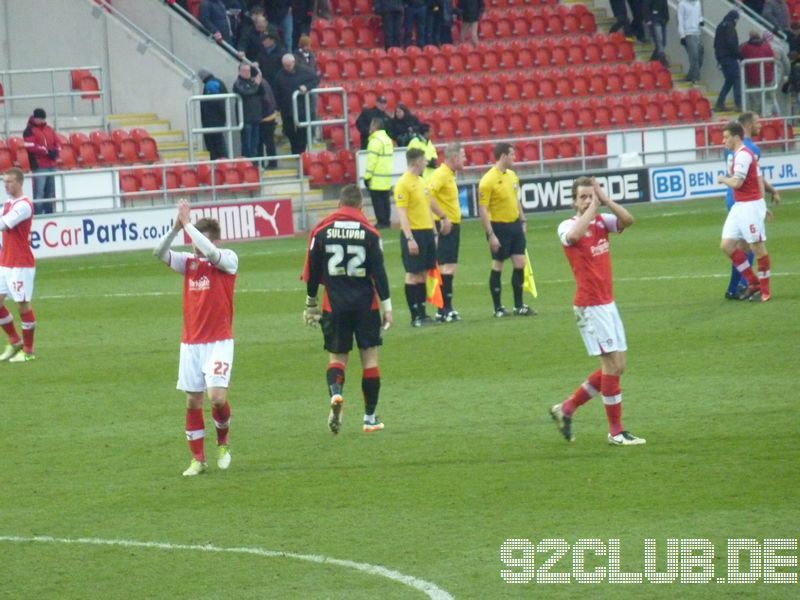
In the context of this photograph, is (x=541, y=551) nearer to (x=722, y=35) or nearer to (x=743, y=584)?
(x=743, y=584)

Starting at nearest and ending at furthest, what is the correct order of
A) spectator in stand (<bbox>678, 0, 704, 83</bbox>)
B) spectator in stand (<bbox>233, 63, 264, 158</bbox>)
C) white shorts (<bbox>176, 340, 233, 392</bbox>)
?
1. white shorts (<bbox>176, 340, 233, 392</bbox>)
2. spectator in stand (<bbox>233, 63, 264, 158</bbox>)
3. spectator in stand (<bbox>678, 0, 704, 83</bbox>)

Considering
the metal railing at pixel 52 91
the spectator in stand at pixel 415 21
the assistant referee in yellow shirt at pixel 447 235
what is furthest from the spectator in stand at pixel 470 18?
the assistant referee in yellow shirt at pixel 447 235

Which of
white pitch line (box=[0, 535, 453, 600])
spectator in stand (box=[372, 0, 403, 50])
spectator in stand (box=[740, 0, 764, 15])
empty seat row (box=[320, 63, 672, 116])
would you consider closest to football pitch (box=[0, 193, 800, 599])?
white pitch line (box=[0, 535, 453, 600])

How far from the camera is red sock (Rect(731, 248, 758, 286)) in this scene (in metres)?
17.5

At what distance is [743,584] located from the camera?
7.79 meters

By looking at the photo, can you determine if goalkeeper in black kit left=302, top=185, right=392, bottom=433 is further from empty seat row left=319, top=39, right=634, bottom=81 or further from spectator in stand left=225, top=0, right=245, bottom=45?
empty seat row left=319, top=39, right=634, bottom=81

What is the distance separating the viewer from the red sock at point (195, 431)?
10797 mm

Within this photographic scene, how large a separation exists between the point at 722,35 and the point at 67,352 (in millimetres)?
21809

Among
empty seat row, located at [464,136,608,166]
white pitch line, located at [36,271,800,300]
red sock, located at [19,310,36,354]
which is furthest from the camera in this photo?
empty seat row, located at [464,136,608,166]

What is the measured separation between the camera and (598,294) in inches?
434

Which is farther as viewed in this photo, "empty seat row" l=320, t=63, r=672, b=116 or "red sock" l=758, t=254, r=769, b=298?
"empty seat row" l=320, t=63, r=672, b=116

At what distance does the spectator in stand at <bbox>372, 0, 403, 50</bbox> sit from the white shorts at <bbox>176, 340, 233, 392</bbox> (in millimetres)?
23299

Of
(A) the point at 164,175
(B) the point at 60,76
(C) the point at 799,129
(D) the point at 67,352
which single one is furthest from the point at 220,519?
(C) the point at 799,129

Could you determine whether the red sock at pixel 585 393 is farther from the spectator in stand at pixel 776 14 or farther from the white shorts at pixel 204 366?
the spectator in stand at pixel 776 14
